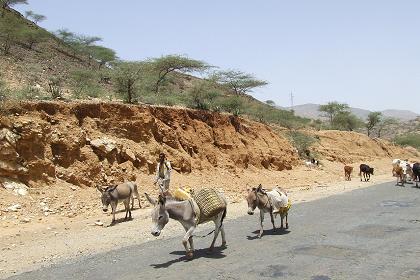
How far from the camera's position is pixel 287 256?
9656mm

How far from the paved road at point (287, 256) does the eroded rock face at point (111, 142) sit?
6910mm

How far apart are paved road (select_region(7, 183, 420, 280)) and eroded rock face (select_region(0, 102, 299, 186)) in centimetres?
691

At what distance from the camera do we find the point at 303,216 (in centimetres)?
1508

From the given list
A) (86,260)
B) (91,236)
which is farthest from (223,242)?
(91,236)

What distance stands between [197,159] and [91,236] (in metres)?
11.8

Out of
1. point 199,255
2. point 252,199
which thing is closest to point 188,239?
point 199,255

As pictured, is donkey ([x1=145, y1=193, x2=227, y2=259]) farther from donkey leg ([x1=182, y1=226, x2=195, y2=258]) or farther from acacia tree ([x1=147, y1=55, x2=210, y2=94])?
acacia tree ([x1=147, y1=55, x2=210, y2=94])

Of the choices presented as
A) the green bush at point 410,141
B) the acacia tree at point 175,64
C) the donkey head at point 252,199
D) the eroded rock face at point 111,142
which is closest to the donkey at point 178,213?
the donkey head at point 252,199

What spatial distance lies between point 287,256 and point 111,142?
11595mm

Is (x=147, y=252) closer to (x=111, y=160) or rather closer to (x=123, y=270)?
(x=123, y=270)

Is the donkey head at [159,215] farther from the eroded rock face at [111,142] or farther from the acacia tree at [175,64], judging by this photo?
the acacia tree at [175,64]

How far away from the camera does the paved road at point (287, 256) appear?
8445 millimetres

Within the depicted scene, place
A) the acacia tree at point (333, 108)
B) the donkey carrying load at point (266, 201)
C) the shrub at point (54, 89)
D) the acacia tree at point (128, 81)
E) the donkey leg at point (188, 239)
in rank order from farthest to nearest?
the acacia tree at point (333, 108) → the acacia tree at point (128, 81) → the shrub at point (54, 89) → the donkey carrying load at point (266, 201) → the donkey leg at point (188, 239)

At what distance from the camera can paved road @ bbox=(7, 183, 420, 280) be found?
8.45m
